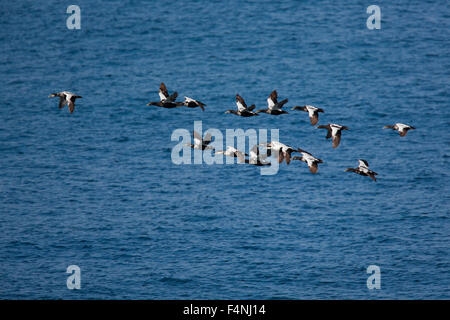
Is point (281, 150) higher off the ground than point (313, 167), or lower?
higher

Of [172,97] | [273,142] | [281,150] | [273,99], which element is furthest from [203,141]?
[273,99]

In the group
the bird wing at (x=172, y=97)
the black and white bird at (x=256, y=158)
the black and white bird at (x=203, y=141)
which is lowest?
the black and white bird at (x=256, y=158)

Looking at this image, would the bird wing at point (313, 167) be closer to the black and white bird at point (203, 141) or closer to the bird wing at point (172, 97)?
the black and white bird at point (203, 141)

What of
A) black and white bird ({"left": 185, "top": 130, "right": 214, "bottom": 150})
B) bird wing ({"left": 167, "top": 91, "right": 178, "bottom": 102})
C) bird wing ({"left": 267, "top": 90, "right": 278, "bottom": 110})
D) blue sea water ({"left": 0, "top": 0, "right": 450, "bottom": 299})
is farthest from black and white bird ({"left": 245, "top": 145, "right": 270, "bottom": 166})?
blue sea water ({"left": 0, "top": 0, "right": 450, "bottom": 299})

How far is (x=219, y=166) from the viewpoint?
123m


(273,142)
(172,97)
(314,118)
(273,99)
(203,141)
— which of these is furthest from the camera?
(273,99)

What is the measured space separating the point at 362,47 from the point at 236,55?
23.4 metres

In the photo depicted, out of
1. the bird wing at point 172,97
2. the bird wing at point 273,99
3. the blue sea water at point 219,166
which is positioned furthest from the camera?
the blue sea water at point 219,166

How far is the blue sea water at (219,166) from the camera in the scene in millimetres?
95562

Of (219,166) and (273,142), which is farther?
(219,166)

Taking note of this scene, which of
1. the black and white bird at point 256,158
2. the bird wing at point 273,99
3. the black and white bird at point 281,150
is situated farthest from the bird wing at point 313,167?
the black and white bird at point 256,158

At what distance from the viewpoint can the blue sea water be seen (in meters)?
95.6

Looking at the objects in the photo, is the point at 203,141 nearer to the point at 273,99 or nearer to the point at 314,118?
the point at 273,99

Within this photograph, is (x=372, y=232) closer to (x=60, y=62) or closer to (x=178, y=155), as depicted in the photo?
(x=178, y=155)
